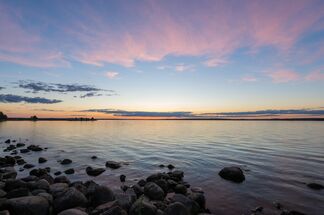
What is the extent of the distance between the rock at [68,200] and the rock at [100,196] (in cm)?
46

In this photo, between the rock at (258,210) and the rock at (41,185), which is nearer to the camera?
the rock at (258,210)

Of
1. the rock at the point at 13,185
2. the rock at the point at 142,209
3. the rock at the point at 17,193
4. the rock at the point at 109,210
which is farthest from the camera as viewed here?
the rock at the point at 13,185

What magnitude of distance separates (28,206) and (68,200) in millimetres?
1745

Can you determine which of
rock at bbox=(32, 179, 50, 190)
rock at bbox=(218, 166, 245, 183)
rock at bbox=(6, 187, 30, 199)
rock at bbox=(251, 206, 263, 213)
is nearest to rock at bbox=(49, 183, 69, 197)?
rock at bbox=(32, 179, 50, 190)

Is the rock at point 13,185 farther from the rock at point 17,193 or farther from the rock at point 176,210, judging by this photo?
the rock at point 176,210

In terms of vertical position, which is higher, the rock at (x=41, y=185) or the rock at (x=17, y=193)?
the rock at (x=17, y=193)

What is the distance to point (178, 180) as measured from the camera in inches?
683

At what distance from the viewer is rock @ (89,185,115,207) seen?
11711 millimetres

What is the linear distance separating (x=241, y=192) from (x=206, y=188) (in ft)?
7.83

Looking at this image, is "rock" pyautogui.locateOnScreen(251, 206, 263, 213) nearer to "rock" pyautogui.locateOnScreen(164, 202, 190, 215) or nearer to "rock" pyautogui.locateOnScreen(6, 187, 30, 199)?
"rock" pyautogui.locateOnScreen(164, 202, 190, 215)

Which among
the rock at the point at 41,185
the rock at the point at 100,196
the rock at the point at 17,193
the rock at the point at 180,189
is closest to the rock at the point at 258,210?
the rock at the point at 180,189

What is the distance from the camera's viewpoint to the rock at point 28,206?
9.65m

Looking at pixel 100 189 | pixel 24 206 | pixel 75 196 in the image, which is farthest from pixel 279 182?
pixel 24 206

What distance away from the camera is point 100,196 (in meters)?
11.9
